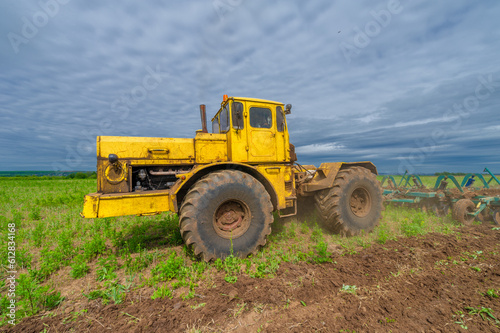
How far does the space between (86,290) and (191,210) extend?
181 cm

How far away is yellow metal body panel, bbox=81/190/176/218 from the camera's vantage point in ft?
12.1

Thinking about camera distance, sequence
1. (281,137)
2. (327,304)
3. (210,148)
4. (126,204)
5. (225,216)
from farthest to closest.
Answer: (281,137), (210,148), (225,216), (126,204), (327,304)

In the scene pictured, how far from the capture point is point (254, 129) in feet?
16.3

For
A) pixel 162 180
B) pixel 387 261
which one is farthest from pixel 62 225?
pixel 387 261

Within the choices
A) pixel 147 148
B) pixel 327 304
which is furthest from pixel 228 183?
pixel 327 304

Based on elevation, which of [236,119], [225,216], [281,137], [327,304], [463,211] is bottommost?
[327,304]

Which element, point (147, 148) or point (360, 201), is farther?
point (360, 201)

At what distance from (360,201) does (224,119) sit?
4.14 metres

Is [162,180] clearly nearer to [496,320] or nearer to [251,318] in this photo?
[251,318]

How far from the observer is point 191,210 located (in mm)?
3816

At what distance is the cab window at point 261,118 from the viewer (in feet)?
16.3

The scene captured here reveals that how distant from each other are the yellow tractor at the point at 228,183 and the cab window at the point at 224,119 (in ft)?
0.07

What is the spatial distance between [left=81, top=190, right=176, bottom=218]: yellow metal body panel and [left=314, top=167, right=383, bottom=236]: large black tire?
356 centimetres

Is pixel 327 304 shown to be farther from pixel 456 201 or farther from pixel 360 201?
Result: pixel 456 201
